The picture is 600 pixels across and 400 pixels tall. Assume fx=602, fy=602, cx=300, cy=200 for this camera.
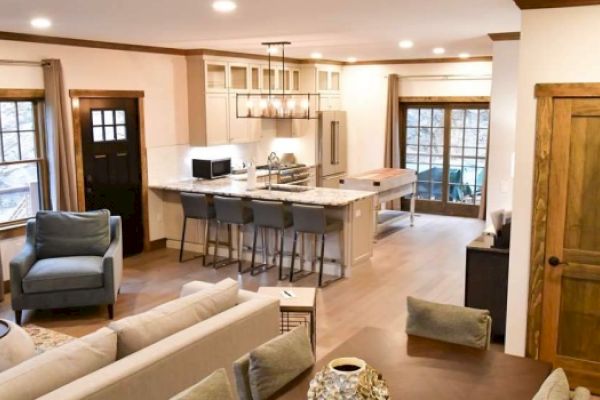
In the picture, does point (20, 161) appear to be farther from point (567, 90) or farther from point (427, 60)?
point (427, 60)

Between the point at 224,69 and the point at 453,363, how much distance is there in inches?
256

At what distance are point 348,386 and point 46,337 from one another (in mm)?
3962

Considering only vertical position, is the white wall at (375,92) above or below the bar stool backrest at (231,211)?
above

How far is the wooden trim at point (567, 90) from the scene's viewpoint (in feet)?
12.2

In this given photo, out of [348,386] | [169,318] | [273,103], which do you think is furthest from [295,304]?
[273,103]

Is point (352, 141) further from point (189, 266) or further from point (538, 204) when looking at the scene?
point (538, 204)

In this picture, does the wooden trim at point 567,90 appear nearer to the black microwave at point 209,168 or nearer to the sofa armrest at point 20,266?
the sofa armrest at point 20,266

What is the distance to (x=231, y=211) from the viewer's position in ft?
23.5

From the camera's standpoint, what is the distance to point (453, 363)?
270cm

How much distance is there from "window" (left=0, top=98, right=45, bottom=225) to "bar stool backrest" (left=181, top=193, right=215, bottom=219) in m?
1.67

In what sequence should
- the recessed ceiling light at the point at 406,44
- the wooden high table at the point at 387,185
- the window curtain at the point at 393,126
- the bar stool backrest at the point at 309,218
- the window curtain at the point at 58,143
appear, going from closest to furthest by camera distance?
the window curtain at the point at 58,143 → the bar stool backrest at the point at 309,218 → the recessed ceiling light at the point at 406,44 → the wooden high table at the point at 387,185 → the window curtain at the point at 393,126

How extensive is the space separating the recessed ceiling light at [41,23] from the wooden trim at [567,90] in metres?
4.03

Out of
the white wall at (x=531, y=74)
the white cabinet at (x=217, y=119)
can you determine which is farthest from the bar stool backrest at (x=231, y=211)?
the white wall at (x=531, y=74)

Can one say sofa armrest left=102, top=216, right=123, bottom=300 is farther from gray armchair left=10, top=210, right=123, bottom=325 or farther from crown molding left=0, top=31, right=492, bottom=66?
crown molding left=0, top=31, right=492, bottom=66
